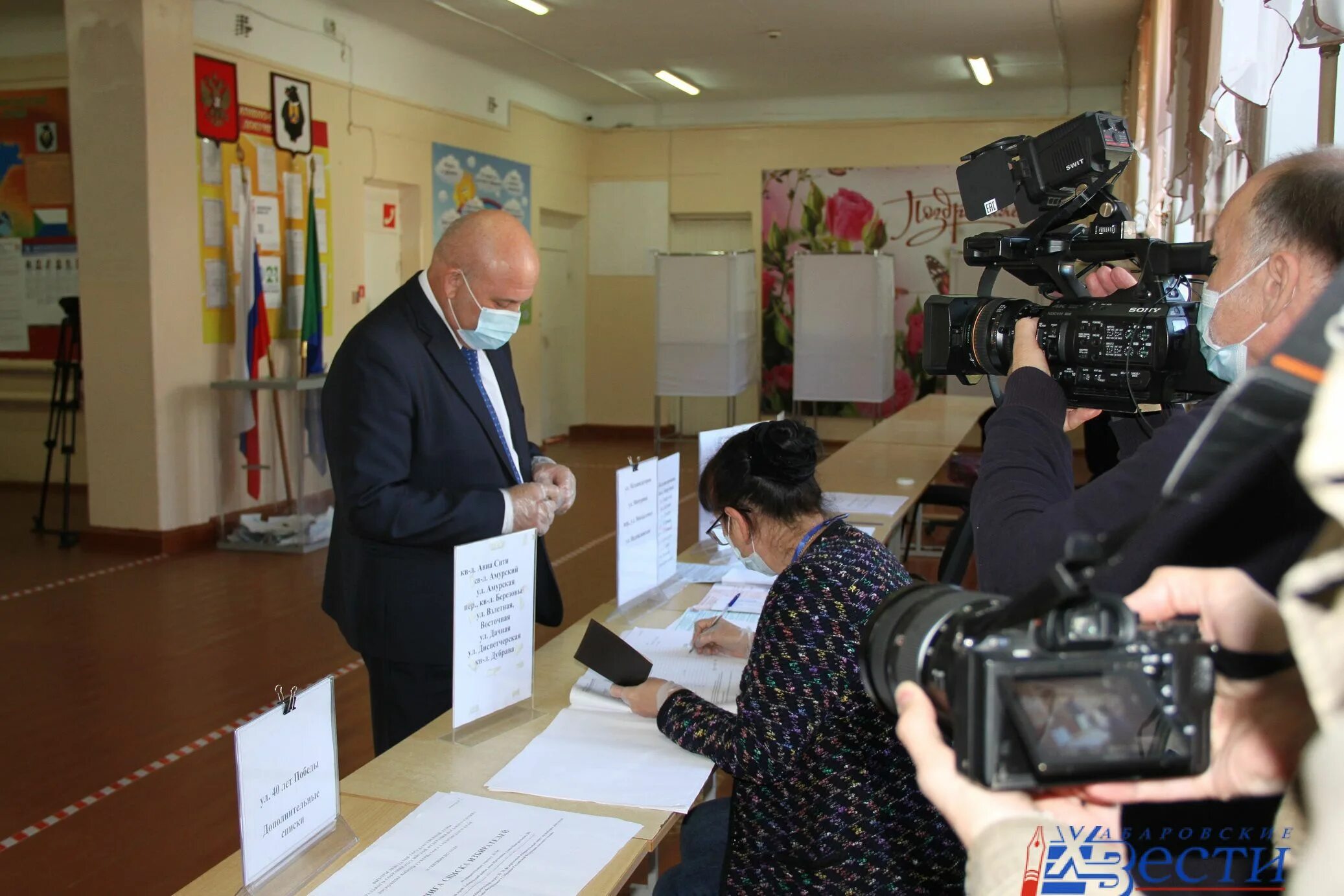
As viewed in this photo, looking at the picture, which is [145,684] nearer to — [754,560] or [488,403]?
[488,403]

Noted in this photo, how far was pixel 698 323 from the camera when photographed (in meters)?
9.43

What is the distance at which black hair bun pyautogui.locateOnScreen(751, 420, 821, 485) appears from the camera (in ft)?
6.31

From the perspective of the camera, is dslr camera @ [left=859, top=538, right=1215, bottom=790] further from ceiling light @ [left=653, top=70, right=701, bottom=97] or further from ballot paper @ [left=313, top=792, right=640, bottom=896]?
ceiling light @ [left=653, top=70, right=701, bottom=97]

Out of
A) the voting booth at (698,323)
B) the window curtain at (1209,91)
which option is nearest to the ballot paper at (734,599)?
the window curtain at (1209,91)

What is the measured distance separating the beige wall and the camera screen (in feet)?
33.5

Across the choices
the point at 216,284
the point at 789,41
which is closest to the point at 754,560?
the point at 216,284

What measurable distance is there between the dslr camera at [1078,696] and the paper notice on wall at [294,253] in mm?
6736

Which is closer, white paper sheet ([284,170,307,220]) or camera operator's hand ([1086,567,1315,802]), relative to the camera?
camera operator's hand ([1086,567,1315,802])

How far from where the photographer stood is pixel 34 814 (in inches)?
123

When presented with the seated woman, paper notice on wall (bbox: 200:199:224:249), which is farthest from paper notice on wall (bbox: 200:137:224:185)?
the seated woman

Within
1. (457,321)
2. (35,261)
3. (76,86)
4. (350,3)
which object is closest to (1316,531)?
(457,321)

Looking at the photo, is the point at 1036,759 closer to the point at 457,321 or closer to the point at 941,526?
the point at 457,321

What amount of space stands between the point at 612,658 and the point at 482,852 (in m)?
0.55

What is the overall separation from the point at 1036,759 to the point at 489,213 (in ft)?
7.29
